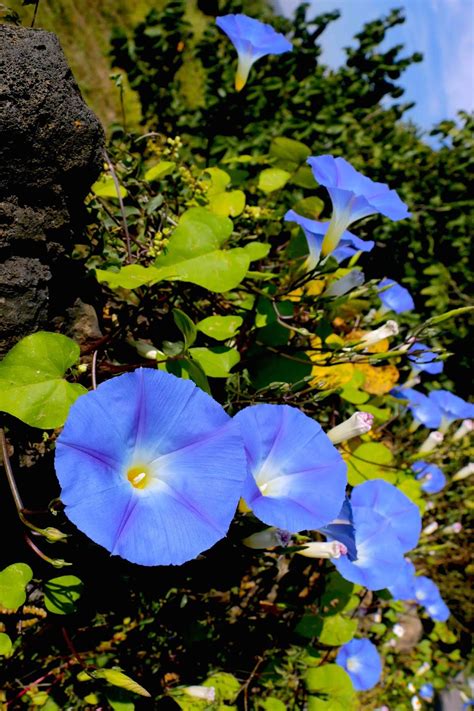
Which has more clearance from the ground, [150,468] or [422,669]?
[150,468]

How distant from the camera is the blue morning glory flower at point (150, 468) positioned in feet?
2.37

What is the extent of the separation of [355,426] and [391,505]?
45 centimetres

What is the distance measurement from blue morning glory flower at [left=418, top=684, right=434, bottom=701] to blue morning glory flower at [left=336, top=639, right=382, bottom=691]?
105cm

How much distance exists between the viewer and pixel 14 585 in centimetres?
93

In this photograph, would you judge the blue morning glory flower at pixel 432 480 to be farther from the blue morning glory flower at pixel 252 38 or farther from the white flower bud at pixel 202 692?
the blue morning glory flower at pixel 252 38

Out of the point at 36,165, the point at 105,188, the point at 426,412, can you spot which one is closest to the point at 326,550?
the point at 36,165


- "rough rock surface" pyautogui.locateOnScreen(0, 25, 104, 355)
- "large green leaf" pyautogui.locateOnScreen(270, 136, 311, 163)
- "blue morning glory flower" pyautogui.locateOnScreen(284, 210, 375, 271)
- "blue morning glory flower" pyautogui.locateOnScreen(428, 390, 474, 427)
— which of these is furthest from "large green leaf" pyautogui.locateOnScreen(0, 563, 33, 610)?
"blue morning glory flower" pyautogui.locateOnScreen(428, 390, 474, 427)

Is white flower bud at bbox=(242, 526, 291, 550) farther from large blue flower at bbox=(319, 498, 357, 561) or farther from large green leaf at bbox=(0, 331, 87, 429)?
large green leaf at bbox=(0, 331, 87, 429)

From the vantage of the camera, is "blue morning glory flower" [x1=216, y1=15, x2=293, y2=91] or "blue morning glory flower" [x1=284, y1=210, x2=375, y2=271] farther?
"blue morning glory flower" [x1=216, y1=15, x2=293, y2=91]

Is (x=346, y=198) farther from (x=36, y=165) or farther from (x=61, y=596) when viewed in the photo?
(x=61, y=596)

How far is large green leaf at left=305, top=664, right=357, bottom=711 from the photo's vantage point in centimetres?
151

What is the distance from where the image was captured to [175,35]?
2.23 metres

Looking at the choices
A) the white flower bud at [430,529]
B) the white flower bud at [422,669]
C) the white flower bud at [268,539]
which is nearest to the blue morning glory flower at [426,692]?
the white flower bud at [422,669]

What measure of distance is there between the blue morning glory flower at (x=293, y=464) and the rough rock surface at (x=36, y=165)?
437 millimetres
